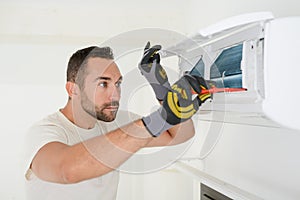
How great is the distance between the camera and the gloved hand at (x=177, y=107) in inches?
37.6

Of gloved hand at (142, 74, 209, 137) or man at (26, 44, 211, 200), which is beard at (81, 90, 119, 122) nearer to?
man at (26, 44, 211, 200)

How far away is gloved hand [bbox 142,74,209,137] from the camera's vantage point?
0.95 m

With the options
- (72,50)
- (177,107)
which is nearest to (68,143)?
(177,107)

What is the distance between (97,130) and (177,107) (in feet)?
2.70

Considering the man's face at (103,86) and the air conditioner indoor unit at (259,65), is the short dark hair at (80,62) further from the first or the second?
the air conditioner indoor unit at (259,65)

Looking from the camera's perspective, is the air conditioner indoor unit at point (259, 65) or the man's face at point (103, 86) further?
the man's face at point (103, 86)

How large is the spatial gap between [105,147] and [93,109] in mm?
420

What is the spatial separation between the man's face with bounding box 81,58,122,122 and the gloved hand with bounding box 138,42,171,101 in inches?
4.2

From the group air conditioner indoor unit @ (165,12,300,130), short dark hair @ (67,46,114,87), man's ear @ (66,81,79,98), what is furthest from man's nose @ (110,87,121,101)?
air conditioner indoor unit @ (165,12,300,130)

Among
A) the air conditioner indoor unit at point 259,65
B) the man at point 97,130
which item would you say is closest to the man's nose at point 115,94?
the man at point 97,130

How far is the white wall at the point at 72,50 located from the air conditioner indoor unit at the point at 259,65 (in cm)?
22

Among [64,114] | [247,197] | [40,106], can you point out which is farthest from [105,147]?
[40,106]

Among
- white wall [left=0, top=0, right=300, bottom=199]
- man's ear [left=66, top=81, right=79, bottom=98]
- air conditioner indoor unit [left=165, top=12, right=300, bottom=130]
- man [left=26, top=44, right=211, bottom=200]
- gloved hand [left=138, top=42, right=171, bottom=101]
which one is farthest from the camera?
white wall [left=0, top=0, right=300, bottom=199]

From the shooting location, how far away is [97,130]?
5.63 feet
